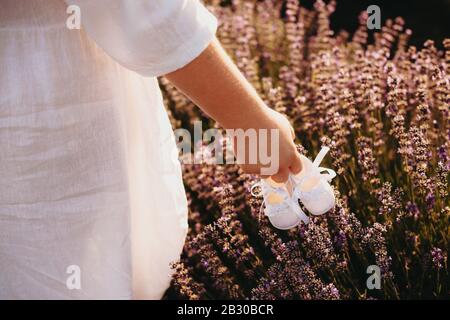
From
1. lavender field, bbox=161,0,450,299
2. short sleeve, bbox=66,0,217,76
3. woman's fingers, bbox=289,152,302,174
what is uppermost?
short sleeve, bbox=66,0,217,76

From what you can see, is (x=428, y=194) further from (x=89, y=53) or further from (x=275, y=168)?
(x=89, y=53)

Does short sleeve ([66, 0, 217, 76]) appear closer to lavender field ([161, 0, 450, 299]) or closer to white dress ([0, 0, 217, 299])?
white dress ([0, 0, 217, 299])

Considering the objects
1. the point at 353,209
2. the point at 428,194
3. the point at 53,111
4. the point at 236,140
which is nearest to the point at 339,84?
the point at 353,209

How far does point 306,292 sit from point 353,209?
18.3 inches

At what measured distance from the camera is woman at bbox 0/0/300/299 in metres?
1.38

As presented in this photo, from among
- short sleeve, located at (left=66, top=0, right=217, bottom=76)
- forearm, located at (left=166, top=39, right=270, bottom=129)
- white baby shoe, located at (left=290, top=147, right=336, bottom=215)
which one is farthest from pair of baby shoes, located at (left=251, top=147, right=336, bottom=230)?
short sleeve, located at (left=66, top=0, right=217, bottom=76)

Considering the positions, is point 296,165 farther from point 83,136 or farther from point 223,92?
point 83,136

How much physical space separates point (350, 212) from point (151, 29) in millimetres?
1138

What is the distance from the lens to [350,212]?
7.34 feet

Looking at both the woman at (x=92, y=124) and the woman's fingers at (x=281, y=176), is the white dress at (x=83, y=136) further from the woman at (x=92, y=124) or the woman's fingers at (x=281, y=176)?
the woman's fingers at (x=281, y=176)

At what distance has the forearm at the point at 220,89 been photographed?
1.41m

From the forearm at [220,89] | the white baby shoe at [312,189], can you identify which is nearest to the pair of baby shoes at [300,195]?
the white baby shoe at [312,189]

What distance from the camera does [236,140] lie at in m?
1.52
